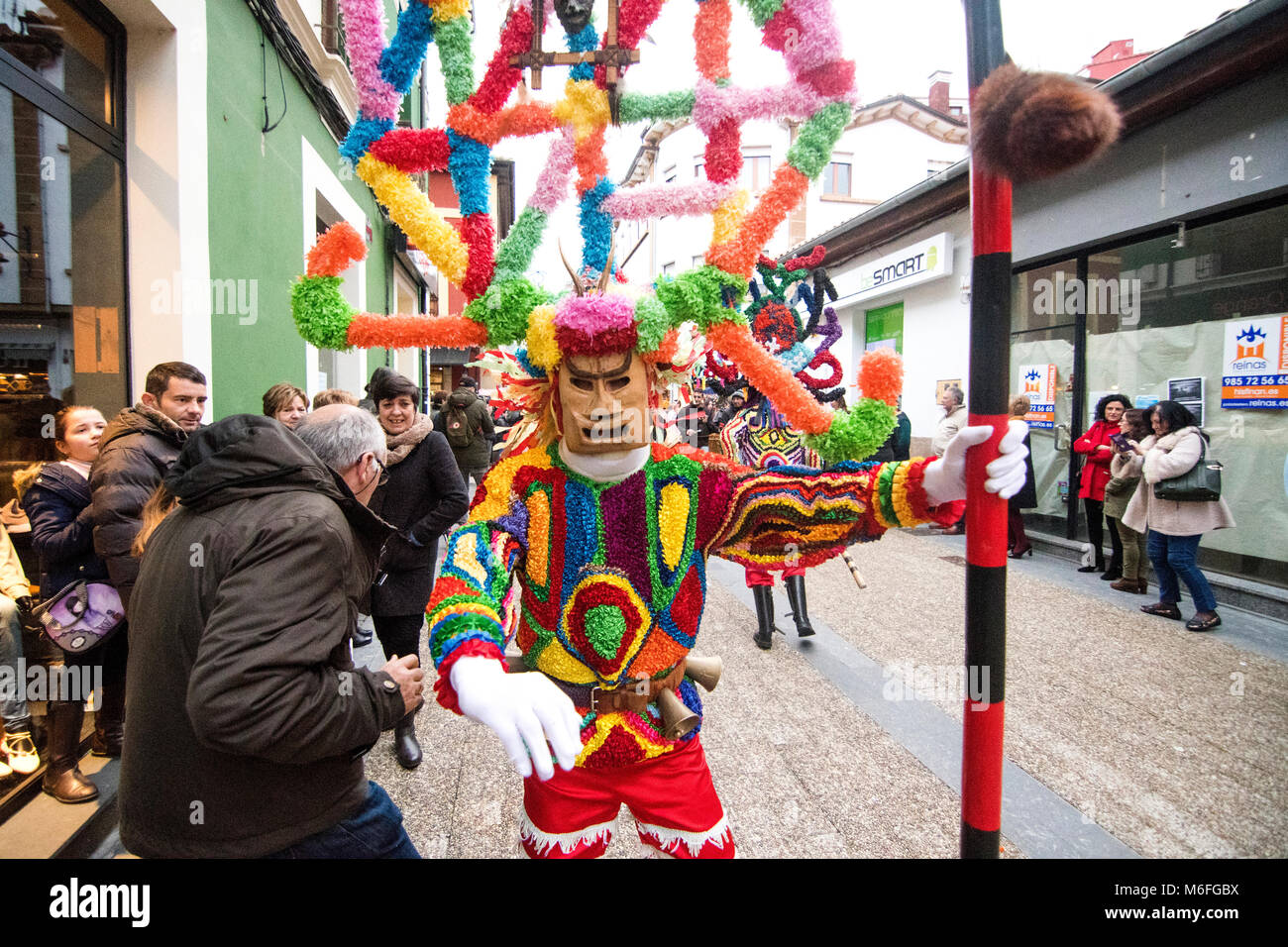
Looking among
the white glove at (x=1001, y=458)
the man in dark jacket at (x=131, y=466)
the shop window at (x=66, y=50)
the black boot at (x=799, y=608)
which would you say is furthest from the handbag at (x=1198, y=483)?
the shop window at (x=66, y=50)

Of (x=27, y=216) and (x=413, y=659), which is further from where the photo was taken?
(x=27, y=216)

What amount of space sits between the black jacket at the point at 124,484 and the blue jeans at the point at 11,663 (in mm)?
535

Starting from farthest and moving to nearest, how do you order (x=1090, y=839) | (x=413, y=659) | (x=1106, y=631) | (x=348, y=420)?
1. (x=1106, y=631)
2. (x=1090, y=839)
3. (x=348, y=420)
4. (x=413, y=659)

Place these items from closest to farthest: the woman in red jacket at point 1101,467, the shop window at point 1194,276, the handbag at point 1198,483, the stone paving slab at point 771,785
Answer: the stone paving slab at point 771,785 < the handbag at point 1198,483 < the shop window at point 1194,276 < the woman in red jacket at point 1101,467

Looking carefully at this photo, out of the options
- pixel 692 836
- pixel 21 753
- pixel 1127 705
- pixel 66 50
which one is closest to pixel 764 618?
pixel 1127 705

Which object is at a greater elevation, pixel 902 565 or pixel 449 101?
pixel 449 101

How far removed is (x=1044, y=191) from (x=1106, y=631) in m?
4.86

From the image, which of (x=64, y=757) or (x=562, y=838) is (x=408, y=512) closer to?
(x=64, y=757)

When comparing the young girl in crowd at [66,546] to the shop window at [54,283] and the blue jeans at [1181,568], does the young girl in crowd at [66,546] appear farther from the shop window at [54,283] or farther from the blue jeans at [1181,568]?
the blue jeans at [1181,568]

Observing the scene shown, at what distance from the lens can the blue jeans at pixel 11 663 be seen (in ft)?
9.27

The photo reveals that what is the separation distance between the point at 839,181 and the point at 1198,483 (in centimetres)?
1607
